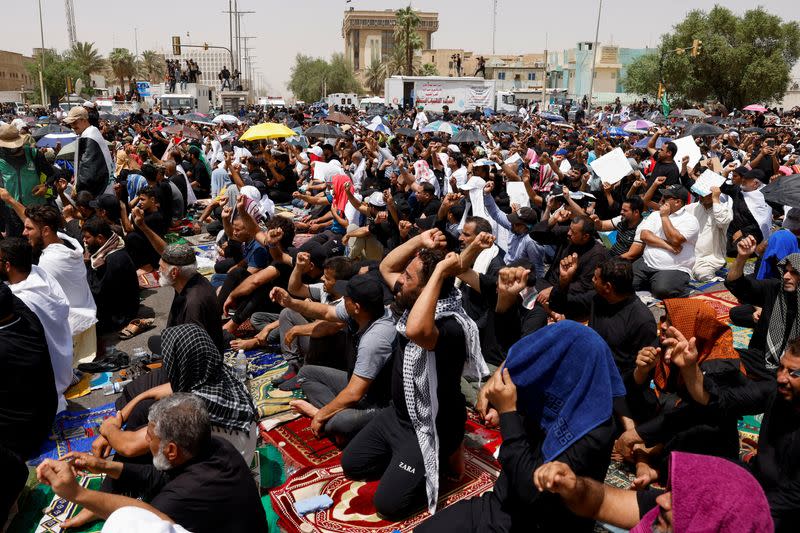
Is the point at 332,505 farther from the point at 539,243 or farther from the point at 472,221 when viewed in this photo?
the point at 539,243

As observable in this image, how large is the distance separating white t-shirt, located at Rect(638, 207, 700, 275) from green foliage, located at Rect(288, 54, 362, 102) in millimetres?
91827

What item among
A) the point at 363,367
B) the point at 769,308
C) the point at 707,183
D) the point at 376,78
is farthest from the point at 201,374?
the point at 376,78

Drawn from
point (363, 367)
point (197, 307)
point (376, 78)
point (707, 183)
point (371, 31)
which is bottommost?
point (363, 367)

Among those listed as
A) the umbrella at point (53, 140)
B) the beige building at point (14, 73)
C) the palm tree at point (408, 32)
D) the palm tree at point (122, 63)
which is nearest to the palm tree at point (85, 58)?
the palm tree at point (122, 63)

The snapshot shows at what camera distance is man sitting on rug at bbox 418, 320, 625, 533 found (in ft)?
8.52

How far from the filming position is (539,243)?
7.64 meters

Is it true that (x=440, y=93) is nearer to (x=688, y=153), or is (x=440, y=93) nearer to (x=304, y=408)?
(x=688, y=153)

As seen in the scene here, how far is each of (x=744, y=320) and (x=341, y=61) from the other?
3910 inches

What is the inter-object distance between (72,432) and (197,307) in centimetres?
130

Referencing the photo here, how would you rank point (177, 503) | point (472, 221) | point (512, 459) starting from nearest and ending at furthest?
1. point (512, 459)
2. point (177, 503)
3. point (472, 221)

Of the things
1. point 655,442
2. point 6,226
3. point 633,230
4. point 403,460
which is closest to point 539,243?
point 633,230

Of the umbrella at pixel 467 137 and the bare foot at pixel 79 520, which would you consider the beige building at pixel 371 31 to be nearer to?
the umbrella at pixel 467 137

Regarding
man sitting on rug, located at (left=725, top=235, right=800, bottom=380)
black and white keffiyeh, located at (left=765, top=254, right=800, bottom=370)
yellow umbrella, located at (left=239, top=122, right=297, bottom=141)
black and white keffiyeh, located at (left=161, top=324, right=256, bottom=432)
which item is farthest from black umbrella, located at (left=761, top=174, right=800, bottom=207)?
yellow umbrella, located at (left=239, top=122, right=297, bottom=141)

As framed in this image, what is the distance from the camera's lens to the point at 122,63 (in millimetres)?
80250
